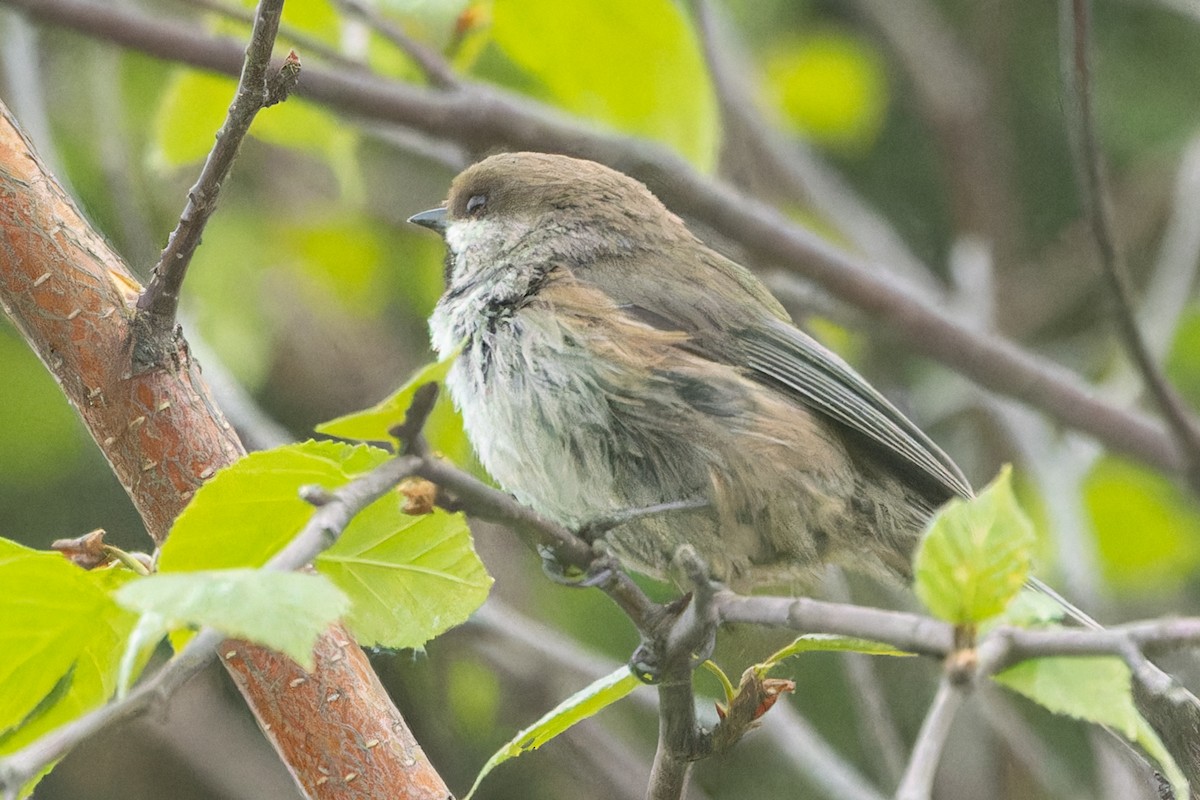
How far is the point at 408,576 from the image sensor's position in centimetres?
189

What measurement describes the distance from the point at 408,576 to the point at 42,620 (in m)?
0.48

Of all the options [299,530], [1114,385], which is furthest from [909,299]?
[299,530]

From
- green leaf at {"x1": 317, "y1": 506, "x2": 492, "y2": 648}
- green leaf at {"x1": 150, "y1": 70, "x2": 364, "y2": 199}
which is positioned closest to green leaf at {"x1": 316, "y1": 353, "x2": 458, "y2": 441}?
green leaf at {"x1": 317, "y1": 506, "x2": 492, "y2": 648}

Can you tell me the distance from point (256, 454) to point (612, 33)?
1800mm

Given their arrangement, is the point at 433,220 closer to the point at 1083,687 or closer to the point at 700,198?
the point at 700,198

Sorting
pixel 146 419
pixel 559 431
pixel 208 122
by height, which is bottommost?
pixel 559 431

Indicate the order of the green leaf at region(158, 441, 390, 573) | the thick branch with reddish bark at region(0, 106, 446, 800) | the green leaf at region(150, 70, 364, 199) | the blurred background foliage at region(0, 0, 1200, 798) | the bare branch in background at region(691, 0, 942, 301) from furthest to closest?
the bare branch in background at region(691, 0, 942, 301), the blurred background foliage at region(0, 0, 1200, 798), the green leaf at region(150, 70, 364, 199), the thick branch with reddish bark at region(0, 106, 446, 800), the green leaf at region(158, 441, 390, 573)

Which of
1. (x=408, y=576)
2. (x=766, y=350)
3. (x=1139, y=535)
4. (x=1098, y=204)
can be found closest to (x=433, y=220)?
(x=766, y=350)

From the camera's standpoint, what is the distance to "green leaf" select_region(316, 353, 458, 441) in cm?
148

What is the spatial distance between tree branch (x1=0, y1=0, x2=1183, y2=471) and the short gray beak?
0.28 m

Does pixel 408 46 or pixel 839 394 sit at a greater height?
pixel 408 46

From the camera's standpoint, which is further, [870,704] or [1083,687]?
[870,704]

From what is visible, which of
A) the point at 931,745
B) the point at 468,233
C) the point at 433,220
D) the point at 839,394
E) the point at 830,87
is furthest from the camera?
the point at 830,87

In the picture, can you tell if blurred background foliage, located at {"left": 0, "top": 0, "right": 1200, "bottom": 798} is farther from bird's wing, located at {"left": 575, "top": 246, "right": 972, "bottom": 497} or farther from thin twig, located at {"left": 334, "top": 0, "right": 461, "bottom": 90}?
bird's wing, located at {"left": 575, "top": 246, "right": 972, "bottom": 497}
